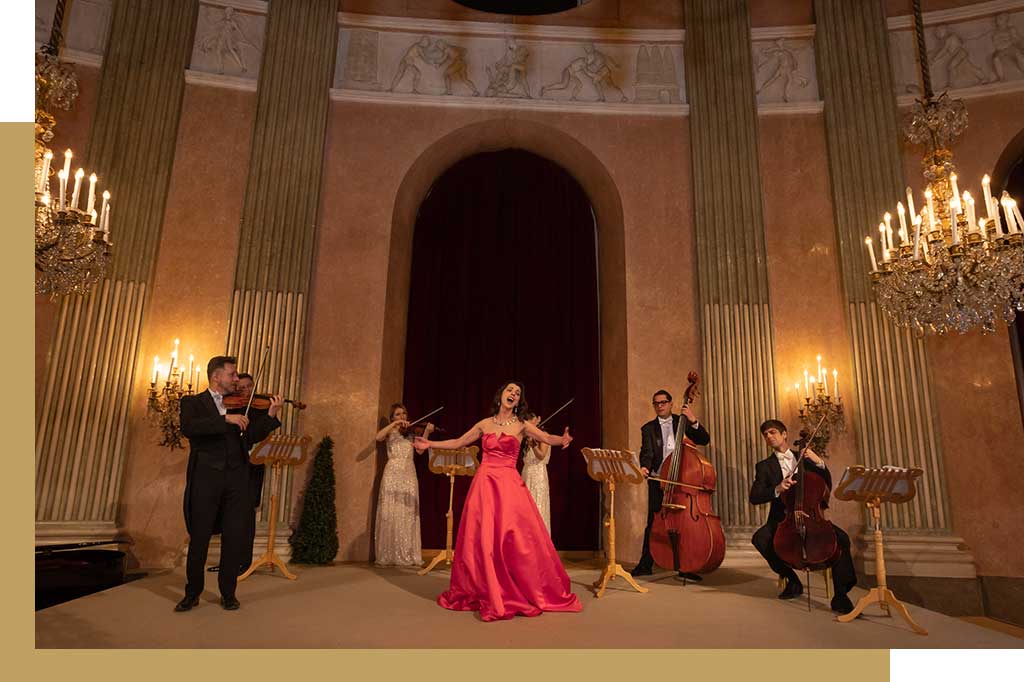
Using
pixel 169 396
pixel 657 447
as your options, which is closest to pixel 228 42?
pixel 169 396

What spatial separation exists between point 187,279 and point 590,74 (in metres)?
5.28

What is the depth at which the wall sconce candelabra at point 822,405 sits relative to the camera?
729 cm

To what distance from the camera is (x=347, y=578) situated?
6.07m

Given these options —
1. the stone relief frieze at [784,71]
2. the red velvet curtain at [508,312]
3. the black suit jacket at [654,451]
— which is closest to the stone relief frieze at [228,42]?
the red velvet curtain at [508,312]

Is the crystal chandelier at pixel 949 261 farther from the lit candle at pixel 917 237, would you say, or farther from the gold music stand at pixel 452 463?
the gold music stand at pixel 452 463

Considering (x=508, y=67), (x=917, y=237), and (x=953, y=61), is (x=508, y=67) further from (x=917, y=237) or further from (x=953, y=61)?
(x=917, y=237)

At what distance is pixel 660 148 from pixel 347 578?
5.90 m

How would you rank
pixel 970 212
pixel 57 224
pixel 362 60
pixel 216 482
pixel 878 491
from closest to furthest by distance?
pixel 216 482 → pixel 878 491 → pixel 57 224 → pixel 970 212 → pixel 362 60

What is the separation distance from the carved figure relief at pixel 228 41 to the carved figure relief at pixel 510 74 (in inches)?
110

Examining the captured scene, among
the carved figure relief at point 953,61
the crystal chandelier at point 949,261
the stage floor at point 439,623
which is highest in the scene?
the carved figure relief at point 953,61

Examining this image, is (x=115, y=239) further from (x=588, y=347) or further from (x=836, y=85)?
(x=836, y=85)

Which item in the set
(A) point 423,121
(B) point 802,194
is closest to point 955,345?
(B) point 802,194

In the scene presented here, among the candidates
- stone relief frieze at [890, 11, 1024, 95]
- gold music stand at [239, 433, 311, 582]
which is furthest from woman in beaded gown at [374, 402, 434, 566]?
stone relief frieze at [890, 11, 1024, 95]

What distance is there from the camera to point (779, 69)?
8406mm
